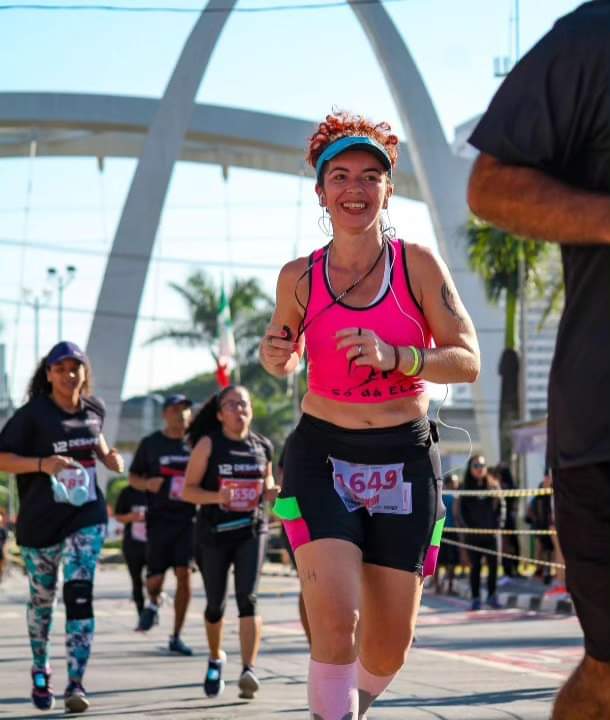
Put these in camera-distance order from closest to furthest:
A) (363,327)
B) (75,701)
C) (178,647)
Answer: (363,327), (75,701), (178,647)

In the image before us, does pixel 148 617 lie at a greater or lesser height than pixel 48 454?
lesser

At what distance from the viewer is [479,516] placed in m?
20.7

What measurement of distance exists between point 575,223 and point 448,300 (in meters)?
1.78

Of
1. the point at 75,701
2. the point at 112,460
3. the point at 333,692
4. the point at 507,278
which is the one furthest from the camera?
the point at 507,278

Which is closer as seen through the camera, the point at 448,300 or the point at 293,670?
the point at 448,300

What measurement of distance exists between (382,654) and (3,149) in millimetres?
57272

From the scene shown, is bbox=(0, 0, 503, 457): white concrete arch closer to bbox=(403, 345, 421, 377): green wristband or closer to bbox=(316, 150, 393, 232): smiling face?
bbox=(316, 150, 393, 232): smiling face

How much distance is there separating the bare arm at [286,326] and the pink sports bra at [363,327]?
0.26 ft

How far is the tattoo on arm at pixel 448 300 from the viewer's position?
5.31m

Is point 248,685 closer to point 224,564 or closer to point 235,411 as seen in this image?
point 224,564

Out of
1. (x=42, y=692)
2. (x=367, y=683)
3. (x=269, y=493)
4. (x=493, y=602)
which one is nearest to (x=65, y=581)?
(x=42, y=692)

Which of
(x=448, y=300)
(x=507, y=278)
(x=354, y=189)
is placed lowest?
(x=448, y=300)

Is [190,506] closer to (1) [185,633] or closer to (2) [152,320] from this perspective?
(1) [185,633]

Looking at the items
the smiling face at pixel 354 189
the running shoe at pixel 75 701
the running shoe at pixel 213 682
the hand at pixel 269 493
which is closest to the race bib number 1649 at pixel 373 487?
the smiling face at pixel 354 189
